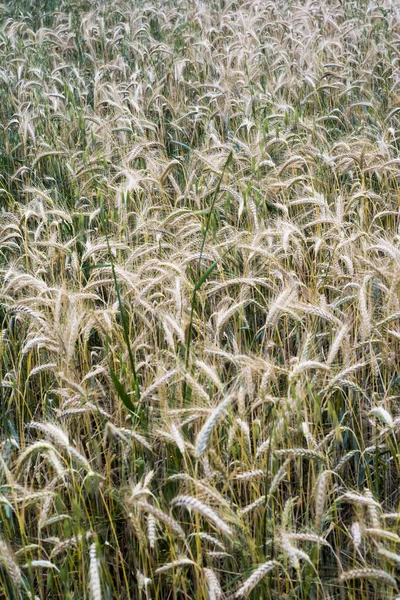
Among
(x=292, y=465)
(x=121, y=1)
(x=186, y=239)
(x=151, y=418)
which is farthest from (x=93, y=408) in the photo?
(x=121, y=1)

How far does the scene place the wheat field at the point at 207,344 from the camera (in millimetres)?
1635

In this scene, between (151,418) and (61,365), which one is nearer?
(151,418)

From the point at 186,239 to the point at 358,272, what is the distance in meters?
0.96

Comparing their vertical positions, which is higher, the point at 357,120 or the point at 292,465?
the point at 357,120

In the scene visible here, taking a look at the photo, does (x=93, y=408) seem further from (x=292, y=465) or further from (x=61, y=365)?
(x=292, y=465)

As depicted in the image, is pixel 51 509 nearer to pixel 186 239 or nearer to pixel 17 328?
pixel 17 328

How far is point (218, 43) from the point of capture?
6.41 m

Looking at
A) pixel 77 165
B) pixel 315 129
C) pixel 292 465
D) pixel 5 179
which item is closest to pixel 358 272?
Result: pixel 292 465

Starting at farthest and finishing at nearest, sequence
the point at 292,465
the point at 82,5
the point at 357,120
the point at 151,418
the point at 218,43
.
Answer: the point at 82,5
the point at 218,43
the point at 357,120
the point at 292,465
the point at 151,418

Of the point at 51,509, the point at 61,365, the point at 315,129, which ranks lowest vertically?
the point at 51,509

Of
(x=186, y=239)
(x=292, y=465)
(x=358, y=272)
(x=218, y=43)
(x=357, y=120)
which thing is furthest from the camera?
(x=218, y=43)

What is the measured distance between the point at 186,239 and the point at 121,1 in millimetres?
6276

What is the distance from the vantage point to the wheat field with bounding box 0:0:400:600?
1635 millimetres

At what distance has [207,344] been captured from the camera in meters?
2.16
